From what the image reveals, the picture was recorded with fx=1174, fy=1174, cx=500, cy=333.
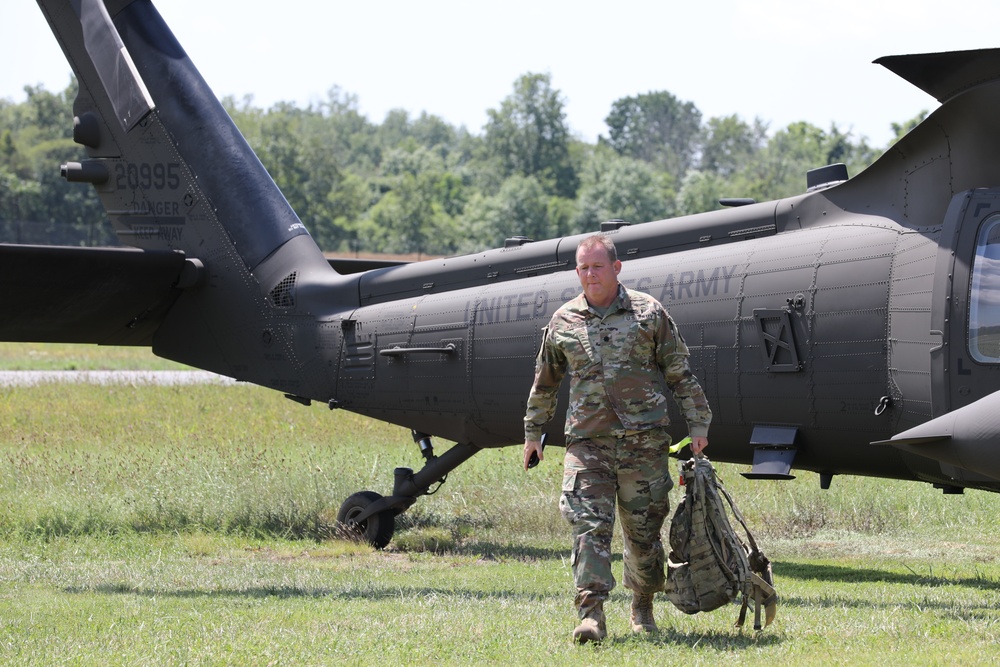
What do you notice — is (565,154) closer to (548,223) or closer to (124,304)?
(548,223)

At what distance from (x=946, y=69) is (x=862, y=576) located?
13.6 feet

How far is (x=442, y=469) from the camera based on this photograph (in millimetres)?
11641

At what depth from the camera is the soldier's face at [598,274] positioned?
21.6 ft

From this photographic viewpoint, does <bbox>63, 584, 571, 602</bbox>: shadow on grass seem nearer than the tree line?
Yes

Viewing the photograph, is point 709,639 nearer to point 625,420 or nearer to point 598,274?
point 625,420

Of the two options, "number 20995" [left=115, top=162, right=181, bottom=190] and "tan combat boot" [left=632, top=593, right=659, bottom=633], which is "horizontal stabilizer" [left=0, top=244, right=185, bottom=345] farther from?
"tan combat boot" [left=632, top=593, right=659, bottom=633]

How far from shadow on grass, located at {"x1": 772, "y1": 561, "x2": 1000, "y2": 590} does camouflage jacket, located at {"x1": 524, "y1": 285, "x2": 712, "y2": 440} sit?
351 cm

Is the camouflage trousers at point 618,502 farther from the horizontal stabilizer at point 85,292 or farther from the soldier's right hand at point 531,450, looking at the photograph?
the horizontal stabilizer at point 85,292

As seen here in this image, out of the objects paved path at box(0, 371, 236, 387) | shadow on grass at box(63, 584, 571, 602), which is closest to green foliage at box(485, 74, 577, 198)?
paved path at box(0, 371, 236, 387)

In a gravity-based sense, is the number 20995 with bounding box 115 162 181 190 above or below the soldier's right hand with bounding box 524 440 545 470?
above

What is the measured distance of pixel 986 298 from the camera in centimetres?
Result: 741

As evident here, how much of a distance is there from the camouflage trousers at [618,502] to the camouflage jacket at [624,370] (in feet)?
0.36

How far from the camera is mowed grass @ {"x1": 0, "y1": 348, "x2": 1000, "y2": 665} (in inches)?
247

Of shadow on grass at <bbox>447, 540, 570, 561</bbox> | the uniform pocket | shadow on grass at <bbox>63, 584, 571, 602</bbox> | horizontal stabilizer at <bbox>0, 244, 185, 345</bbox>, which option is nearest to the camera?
the uniform pocket
